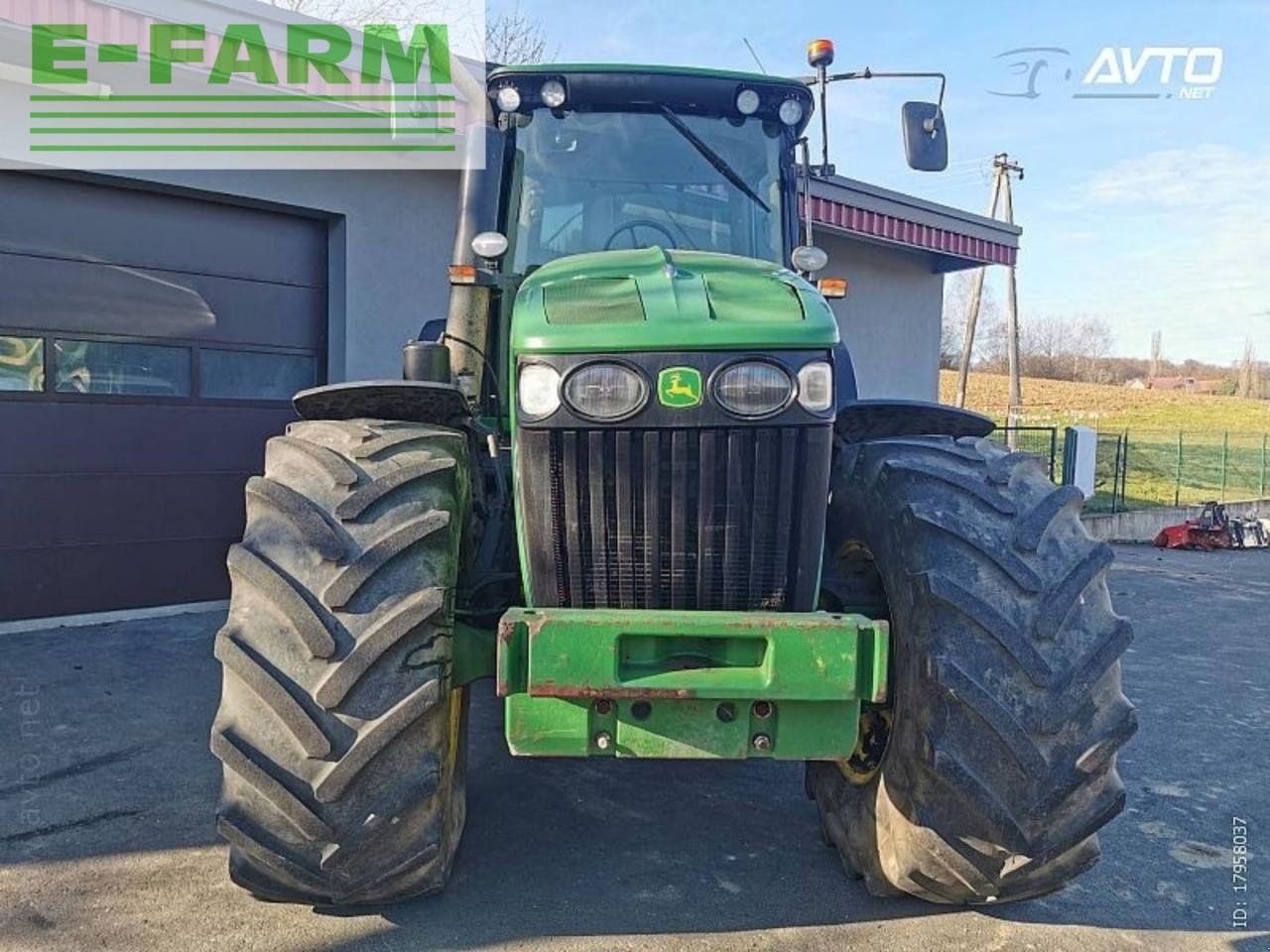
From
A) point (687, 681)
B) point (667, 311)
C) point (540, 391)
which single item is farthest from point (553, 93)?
point (687, 681)

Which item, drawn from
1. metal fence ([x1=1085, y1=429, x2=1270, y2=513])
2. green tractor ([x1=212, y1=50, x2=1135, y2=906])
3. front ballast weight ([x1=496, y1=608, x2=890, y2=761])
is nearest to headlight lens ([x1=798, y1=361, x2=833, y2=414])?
green tractor ([x1=212, y1=50, x2=1135, y2=906])

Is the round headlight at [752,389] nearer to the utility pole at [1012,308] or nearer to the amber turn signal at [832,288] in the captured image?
the amber turn signal at [832,288]

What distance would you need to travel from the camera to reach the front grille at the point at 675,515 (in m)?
2.68

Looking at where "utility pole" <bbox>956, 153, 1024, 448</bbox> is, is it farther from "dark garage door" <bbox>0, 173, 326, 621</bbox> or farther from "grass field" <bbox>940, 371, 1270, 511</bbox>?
"dark garage door" <bbox>0, 173, 326, 621</bbox>

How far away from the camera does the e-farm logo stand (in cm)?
629

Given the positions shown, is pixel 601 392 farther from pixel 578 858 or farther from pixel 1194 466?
pixel 1194 466

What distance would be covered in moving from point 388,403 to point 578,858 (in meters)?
1.64

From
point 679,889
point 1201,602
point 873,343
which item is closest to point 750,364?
point 679,889

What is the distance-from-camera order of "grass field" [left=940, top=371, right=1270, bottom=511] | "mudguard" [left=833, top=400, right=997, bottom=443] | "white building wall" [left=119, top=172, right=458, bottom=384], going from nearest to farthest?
"mudguard" [left=833, top=400, right=997, bottom=443] < "white building wall" [left=119, top=172, right=458, bottom=384] < "grass field" [left=940, top=371, right=1270, bottom=511]

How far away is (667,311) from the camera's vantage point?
2715 mm

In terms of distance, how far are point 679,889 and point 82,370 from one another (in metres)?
5.55

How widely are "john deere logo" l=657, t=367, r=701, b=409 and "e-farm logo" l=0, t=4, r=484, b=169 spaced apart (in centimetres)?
336

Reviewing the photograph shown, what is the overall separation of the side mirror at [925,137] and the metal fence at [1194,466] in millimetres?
15907

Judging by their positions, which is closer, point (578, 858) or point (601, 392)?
point (601, 392)
